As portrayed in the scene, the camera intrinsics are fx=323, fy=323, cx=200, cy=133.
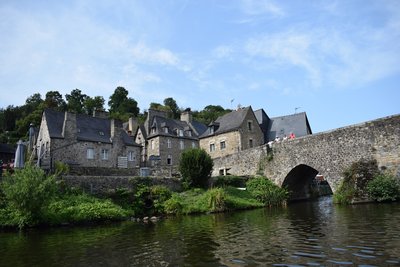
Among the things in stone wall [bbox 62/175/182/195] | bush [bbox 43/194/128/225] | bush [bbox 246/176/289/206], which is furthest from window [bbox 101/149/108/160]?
bush [bbox 246/176/289/206]

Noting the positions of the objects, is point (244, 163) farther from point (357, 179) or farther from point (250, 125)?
point (357, 179)

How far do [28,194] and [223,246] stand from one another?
901 cm

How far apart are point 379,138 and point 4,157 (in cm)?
4363

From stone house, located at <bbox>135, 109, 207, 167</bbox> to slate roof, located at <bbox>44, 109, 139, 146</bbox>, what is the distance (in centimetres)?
421

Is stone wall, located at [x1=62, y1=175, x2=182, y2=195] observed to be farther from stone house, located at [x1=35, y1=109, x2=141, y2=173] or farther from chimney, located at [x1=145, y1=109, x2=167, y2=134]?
chimney, located at [x1=145, y1=109, x2=167, y2=134]

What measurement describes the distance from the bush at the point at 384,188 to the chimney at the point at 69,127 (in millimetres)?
22980

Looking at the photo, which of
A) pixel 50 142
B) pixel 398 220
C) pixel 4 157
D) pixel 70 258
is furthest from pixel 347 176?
pixel 4 157

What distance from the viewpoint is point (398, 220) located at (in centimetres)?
1055

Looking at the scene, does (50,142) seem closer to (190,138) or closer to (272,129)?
(190,138)

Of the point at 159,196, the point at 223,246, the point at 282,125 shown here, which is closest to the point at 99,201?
the point at 159,196

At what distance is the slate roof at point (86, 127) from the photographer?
91.5ft

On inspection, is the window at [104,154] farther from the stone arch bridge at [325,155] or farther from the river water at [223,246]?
the river water at [223,246]

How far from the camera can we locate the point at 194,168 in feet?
72.1

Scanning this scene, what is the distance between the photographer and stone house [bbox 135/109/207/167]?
118 feet
